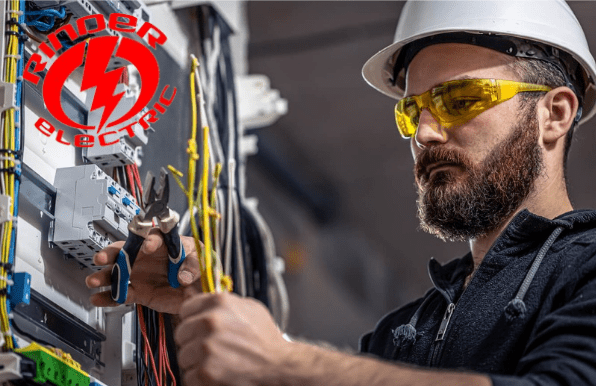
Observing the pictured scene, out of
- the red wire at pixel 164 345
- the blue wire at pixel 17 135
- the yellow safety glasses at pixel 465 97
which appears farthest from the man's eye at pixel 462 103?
the blue wire at pixel 17 135

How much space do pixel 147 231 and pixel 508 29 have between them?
914 mm

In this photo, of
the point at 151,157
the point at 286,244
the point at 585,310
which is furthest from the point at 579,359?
the point at 286,244

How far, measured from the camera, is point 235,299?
118cm

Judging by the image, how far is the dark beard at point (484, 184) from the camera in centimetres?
176

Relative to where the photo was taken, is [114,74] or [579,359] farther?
[114,74]

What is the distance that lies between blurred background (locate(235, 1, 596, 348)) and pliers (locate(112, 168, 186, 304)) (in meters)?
3.17

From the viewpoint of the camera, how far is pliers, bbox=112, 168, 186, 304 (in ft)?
4.82

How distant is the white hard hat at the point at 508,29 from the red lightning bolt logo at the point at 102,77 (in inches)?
27.3

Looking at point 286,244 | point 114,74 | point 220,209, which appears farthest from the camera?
point 286,244

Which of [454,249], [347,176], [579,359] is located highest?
[347,176]

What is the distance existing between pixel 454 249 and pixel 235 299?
200 inches

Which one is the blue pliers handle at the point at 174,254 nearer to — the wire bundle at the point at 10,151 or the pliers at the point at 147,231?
the pliers at the point at 147,231

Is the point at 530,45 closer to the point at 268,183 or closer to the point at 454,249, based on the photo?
the point at 268,183

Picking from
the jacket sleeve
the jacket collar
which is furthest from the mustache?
the jacket sleeve
